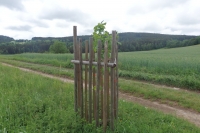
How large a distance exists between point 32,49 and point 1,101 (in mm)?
67795

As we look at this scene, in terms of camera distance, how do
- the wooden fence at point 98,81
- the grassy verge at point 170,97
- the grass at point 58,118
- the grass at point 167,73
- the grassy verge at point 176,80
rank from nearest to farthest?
the wooden fence at point 98,81, the grass at point 58,118, the grassy verge at point 170,97, the grassy verge at point 176,80, the grass at point 167,73

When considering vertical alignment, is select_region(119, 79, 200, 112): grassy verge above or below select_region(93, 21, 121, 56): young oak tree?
below

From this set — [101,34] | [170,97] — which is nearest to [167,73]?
[170,97]

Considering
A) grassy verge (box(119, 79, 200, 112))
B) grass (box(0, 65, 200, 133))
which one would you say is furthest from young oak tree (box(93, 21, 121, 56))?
grassy verge (box(119, 79, 200, 112))

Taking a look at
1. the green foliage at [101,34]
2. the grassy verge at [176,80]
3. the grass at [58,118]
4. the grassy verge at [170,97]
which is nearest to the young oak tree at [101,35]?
the green foliage at [101,34]

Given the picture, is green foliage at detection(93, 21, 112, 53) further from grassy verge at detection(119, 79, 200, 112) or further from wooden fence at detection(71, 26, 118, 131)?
grassy verge at detection(119, 79, 200, 112)

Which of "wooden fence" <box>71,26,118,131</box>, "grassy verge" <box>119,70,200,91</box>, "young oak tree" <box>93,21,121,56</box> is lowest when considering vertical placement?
"grassy verge" <box>119,70,200,91</box>

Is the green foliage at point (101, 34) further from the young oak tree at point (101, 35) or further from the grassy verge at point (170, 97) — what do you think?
the grassy verge at point (170, 97)

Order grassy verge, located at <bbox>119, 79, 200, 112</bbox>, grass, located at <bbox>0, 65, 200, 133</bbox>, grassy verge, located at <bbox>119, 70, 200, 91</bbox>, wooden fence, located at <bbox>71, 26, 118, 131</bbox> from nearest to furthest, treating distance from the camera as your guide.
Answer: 1. wooden fence, located at <bbox>71, 26, 118, 131</bbox>
2. grass, located at <bbox>0, 65, 200, 133</bbox>
3. grassy verge, located at <bbox>119, 79, 200, 112</bbox>
4. grassy verge, located at <bbox>119, 70, 200, 91</bbox>

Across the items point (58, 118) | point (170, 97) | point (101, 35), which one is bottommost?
point (170, 97)

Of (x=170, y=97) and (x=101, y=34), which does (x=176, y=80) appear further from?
(x=101, y=34)

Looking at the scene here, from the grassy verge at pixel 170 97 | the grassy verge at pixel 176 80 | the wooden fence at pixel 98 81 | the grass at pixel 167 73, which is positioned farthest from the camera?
the grass at pixel 167 73

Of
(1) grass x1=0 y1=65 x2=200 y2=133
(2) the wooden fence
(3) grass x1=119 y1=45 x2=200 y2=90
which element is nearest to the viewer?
(2) the wooden fence

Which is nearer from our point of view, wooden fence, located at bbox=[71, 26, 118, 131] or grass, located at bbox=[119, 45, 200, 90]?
wooden fence, located at bbox=[71, 26, 118, 131]
